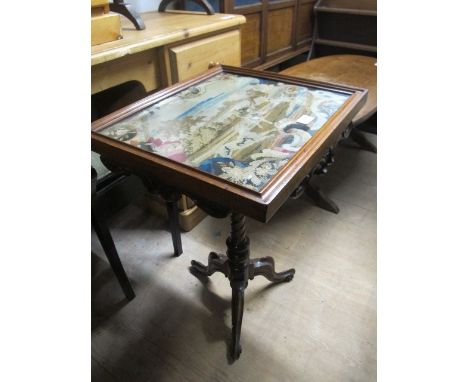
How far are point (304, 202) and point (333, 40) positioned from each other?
1762 millimetres

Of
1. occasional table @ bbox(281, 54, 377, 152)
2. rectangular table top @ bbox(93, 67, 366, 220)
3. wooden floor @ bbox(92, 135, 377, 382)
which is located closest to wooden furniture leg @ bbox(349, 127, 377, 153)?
occasional table @ bbox(281, 54, 377, 152)

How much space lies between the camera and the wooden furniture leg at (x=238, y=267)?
0.94 m

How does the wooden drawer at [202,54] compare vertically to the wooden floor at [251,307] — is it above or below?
above

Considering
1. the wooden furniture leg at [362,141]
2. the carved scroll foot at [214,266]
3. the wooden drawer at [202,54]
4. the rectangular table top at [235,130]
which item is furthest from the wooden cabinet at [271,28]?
the carved scroll foot at [214,266]

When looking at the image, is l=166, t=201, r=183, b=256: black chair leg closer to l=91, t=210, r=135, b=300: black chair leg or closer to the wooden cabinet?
l=91, t=210, r=135, b=300: black chair leg

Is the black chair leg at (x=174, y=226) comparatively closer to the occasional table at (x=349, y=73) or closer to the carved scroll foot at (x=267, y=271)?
the carved scroll foot at (x=267, y=271)

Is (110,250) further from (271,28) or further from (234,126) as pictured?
(271,28)

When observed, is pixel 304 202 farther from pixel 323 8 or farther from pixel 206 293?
pixel 323 8

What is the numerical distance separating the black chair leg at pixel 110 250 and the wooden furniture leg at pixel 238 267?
32 cm

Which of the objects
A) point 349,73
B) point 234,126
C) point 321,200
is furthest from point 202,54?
point 349,73

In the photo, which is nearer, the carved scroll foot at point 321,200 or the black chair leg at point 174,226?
the black chair leg at point 174,226

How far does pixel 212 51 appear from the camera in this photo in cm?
131

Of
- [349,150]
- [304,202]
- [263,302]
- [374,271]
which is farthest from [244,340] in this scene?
[349,150]

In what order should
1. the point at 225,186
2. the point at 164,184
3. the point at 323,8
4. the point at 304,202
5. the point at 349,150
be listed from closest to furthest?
the point at 225,186 < the point at 164,184 < the point at 304,202 < the point at 349,150 < the point at 323,8
